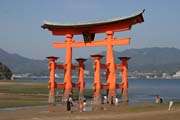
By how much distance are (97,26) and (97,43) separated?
1896 millimetres

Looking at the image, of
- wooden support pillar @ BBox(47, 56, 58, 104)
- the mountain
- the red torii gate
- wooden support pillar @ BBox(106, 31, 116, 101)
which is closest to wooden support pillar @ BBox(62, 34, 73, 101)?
the red torii gate

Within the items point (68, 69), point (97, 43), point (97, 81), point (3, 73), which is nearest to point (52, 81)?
point (68, 69)

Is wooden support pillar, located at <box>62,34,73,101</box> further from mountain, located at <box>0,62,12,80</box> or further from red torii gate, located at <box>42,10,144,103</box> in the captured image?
mountain, located at <box>0,62,12,80</box>

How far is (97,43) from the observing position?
4444 cm

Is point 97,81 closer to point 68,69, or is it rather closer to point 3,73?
point 68,69

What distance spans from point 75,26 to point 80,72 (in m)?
5.81

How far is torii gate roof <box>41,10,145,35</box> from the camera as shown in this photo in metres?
41.1

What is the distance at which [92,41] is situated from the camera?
45094 millimetres

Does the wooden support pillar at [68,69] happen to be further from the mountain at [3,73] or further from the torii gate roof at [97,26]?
the mountain at [3,73]

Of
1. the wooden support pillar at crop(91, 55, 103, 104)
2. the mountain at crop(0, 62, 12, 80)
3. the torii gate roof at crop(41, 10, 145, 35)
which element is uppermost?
the mountain at crop(0, 62, 12, 80)

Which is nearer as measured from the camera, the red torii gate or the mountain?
the red torii gate

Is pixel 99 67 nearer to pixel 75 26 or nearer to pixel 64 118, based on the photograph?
pixel 75 26

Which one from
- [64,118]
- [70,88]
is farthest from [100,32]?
[64,118]

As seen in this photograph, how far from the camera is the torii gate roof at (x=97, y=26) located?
41125mm
